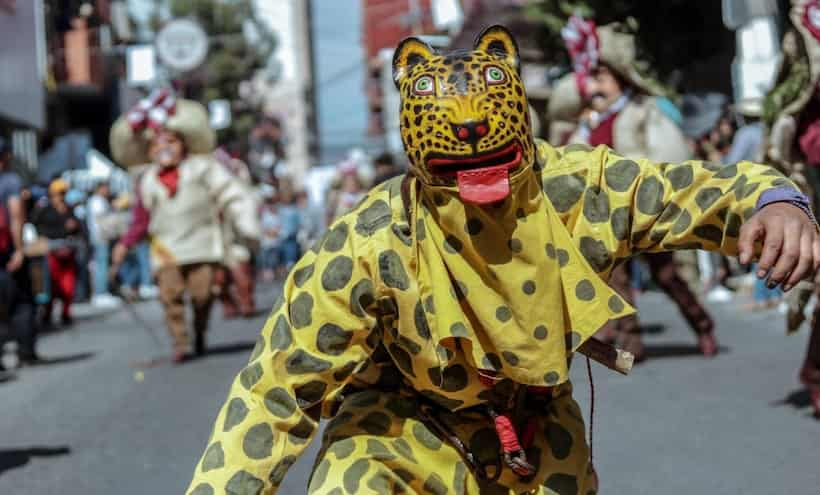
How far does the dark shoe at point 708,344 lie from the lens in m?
9.96

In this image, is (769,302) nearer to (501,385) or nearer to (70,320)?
(70,320)

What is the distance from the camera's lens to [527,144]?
3055 mm

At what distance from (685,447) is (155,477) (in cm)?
234

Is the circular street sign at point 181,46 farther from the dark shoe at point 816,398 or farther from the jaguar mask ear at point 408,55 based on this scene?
the jaguar mask ear at point 408,55

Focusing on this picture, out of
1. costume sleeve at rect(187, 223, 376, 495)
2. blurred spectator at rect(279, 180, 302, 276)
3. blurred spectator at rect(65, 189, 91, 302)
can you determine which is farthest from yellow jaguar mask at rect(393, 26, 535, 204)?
blurred spectator at rect(279, 180, 302, 276)

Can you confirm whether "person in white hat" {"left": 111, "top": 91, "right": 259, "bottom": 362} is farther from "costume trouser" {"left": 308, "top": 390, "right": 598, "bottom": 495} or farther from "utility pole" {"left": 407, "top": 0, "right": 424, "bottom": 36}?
"utility pole" {"left": 407, "top": 0, "right": 424, "bottom": 36}

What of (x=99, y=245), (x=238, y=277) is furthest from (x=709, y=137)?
(x=99, y=245)

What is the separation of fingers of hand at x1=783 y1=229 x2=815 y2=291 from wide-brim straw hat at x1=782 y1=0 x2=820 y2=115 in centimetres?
439

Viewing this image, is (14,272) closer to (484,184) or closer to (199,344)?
(199,344)

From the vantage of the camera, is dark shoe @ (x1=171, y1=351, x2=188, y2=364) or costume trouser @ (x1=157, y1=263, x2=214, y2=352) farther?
dark shoe @ (x1=171, y1=351, x2=188, y2=364)

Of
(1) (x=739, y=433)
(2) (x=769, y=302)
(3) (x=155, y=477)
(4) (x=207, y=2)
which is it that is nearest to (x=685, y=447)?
(1) (x=739, y=433)

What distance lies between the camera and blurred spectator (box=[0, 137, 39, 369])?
474 inches

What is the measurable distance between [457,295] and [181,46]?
130 ft

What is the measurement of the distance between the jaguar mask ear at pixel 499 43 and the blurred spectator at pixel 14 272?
936cm
